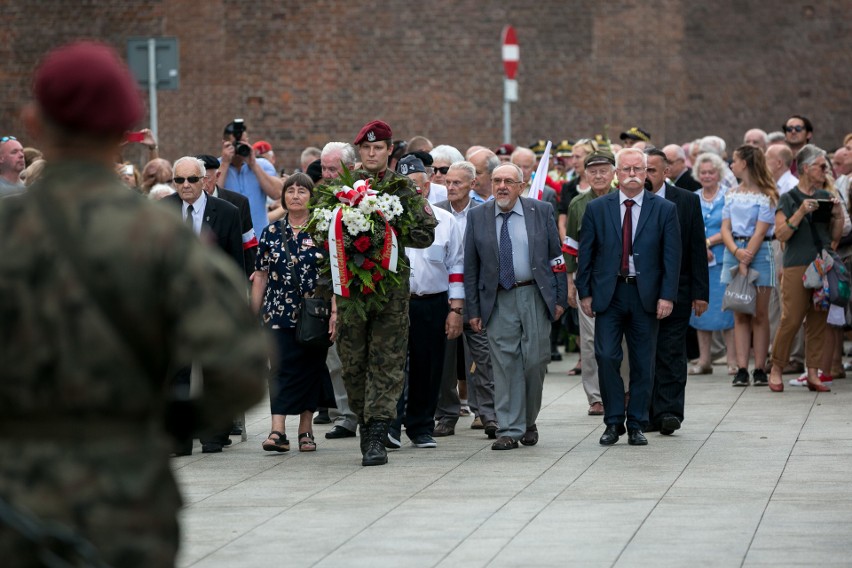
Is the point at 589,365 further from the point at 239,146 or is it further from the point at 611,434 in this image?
the point at 239,146

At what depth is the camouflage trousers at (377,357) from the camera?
397 inches

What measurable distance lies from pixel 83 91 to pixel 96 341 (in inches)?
22.5

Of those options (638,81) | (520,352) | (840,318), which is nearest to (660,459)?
(520,352)

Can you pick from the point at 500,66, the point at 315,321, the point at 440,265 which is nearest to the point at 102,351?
the point at 315,321

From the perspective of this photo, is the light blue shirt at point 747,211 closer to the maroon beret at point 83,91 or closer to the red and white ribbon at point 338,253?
the red and white ribbon at point 338,253

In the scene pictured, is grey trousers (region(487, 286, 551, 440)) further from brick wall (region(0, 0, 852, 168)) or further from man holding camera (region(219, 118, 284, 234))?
brick wall (region(0, 0, 852, 168))

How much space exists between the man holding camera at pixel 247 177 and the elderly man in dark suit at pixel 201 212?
3498mm

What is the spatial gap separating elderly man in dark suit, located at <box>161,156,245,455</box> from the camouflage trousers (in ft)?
4.26

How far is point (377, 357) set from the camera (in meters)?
10.1

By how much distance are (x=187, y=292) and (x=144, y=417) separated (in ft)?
0.99

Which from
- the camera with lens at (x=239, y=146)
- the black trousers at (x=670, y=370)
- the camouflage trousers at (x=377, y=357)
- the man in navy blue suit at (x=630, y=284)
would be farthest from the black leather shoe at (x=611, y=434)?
the camera with lens at (x=239, y=146)

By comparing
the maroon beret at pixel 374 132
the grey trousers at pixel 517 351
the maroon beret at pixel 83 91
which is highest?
the maroon beret at pixel 83 91

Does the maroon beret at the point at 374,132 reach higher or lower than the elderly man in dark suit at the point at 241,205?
higher

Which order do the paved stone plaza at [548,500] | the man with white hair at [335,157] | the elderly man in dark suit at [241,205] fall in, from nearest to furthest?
the paved stone plaza at [548,500] < the man with white hair at [335,157] < the elderly man in dark suit at [241,205]
